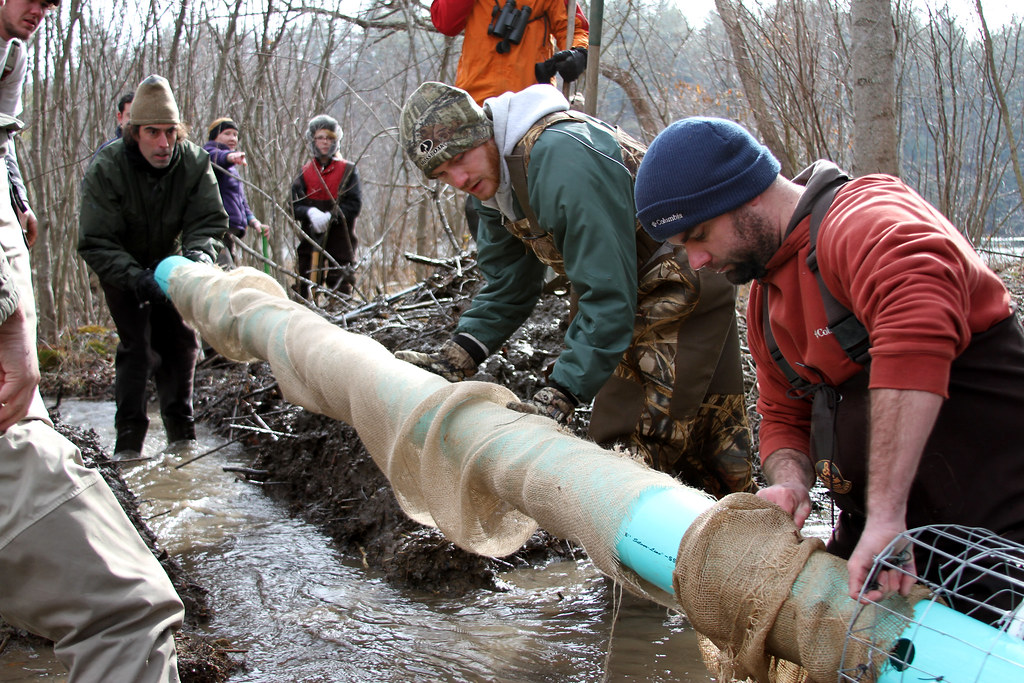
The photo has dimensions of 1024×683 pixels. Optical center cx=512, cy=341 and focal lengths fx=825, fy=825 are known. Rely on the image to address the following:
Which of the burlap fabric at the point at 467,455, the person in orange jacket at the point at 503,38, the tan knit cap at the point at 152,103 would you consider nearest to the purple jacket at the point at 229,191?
the tan knit cap at the point at 152,103

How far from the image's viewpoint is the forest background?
6.89 m

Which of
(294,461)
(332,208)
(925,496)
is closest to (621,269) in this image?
(925,496)

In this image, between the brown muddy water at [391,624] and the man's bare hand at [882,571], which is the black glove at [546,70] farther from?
the man's bare hand at [882,571]

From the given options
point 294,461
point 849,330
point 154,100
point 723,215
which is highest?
point 154,100

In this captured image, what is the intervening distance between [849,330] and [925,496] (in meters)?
0.44

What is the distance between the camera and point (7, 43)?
3121 mm

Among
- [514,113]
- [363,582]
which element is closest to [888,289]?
[514,113]

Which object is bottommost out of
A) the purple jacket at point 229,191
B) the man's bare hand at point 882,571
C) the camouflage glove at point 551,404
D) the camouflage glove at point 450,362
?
the camouflage glove at point 450,362

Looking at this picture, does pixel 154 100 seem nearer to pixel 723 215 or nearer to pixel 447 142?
pixel 447 142

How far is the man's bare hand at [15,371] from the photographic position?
6.86ft

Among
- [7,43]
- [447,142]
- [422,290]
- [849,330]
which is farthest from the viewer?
[422,290]

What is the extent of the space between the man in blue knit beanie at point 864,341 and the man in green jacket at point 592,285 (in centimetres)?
49

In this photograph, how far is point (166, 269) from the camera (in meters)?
5.12

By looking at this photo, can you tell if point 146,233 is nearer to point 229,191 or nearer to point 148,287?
point 148,287
